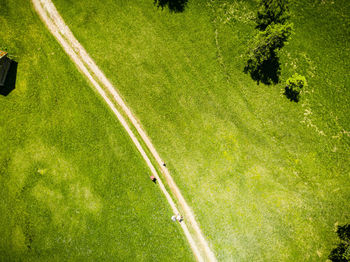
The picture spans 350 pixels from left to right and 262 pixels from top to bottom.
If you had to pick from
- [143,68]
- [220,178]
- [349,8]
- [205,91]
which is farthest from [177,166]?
[349,8]

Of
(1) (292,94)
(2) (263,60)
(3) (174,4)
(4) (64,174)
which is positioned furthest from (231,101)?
(4) (64,174)

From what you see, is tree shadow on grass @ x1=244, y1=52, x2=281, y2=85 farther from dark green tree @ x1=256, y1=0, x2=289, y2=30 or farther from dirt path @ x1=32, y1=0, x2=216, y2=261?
dirt path @ x1=32, y1=0, x2=216, y2=261

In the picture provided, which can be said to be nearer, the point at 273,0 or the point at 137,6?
Answer: the point at 273,0

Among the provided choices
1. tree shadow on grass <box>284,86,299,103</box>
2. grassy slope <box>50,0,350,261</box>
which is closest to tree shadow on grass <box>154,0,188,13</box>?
grassy slope <box>50,0,350,261</box>

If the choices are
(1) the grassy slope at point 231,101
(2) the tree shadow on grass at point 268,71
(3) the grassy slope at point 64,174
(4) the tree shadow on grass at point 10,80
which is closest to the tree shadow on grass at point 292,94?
(1) the grassy slope at point 231,101

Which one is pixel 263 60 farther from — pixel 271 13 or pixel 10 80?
pixel 10 80

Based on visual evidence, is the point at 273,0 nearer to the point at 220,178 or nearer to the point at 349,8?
the point at 349,8
